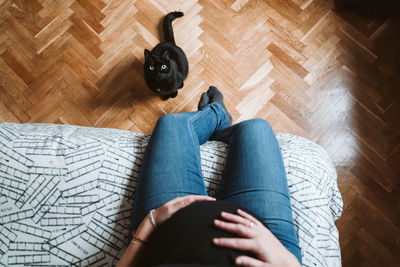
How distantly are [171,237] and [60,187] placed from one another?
37 cm

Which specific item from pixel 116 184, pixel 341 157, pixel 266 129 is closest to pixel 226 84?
pixel 266 129

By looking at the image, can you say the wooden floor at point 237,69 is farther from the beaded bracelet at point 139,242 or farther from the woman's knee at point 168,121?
the beaded bracelet at point 139,242

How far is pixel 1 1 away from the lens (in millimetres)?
1414

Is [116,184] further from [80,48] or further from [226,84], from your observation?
[80,48]

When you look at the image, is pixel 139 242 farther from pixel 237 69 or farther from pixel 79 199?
pixel 237 69

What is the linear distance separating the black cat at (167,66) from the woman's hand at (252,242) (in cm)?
77

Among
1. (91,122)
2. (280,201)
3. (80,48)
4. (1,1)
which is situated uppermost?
(1,1)

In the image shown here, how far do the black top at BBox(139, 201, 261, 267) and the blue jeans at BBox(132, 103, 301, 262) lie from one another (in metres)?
0.09

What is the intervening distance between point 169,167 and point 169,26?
890 millimetres

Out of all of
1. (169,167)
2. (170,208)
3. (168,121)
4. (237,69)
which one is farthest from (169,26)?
(170,208)

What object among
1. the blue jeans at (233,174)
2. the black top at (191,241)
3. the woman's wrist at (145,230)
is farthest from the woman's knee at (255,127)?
the woman's wrist at (145,230)

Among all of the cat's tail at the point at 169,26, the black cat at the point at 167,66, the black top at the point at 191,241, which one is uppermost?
the cat's tail at the point at 169,26

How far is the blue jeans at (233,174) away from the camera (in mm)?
610

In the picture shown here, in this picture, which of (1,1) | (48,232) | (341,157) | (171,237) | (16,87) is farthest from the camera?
(1,1)
